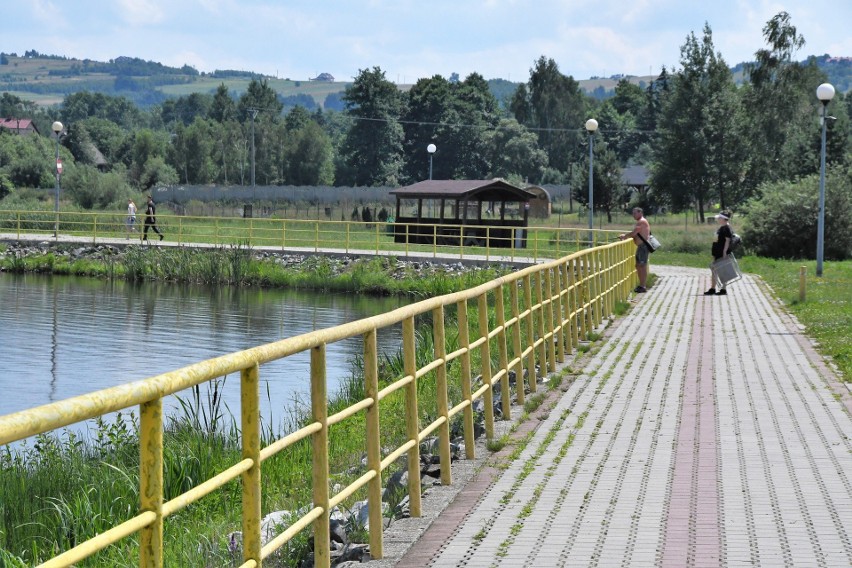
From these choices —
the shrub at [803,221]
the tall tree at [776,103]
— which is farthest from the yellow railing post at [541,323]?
the tall tree at [776,103]

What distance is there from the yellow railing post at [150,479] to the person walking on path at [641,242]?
22.1m

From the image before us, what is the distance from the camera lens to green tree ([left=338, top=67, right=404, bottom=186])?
365ft

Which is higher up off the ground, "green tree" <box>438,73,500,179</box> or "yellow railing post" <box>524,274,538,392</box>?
"green tree" <box>438,73,500,179</box>

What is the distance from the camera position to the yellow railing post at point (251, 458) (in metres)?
4.48

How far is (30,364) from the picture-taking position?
2195cm

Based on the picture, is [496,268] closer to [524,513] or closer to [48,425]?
[524,513]

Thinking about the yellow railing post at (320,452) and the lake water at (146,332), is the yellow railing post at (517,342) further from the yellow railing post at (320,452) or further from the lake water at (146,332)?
the yellow railing post at (320,452)

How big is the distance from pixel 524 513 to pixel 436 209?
4085cm

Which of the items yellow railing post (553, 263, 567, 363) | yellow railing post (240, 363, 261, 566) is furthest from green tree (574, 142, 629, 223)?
yellow railing post (240, 363, 261, 566)

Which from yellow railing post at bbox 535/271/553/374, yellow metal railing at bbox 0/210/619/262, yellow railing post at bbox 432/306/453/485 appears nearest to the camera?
yellow railing post at bbox 432/306/453/485

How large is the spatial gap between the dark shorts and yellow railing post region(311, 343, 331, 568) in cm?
2149

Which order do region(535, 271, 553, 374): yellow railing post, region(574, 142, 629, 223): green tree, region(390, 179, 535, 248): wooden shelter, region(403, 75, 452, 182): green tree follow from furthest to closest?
1. region(403, 75, 452, 182): green tree
2. region(574, 142, 629, 223): green tree
3. region(390, 179, 535, 248): wooden shelter
4. region(535, 271, 553, 374): yellow railing post

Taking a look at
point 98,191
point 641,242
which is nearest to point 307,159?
point 98,191

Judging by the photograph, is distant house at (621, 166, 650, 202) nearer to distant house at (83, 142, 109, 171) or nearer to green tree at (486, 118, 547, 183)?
green tree at (486, 118, 547, 183)
